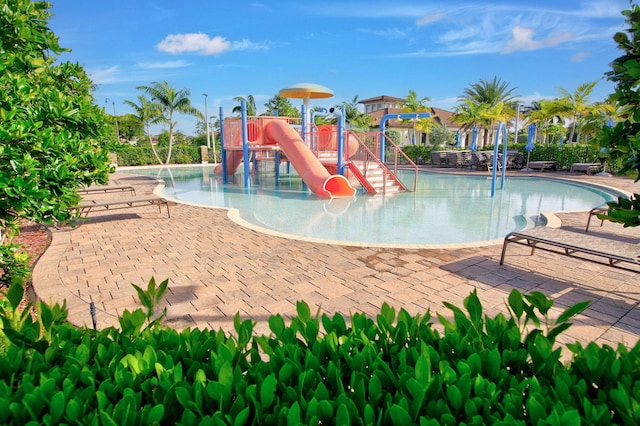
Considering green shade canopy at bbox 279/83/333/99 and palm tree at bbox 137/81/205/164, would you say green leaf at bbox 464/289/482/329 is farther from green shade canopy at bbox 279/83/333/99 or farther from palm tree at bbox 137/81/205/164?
palm tree at bbox 137/81/205/164

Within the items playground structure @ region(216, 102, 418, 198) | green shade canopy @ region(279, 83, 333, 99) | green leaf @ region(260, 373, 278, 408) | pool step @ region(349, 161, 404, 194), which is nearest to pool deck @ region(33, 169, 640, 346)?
green leaf @ region(260, 373, 278, 408)

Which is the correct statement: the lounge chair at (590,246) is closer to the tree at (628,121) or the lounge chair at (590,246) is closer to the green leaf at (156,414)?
the tree at (628,121)

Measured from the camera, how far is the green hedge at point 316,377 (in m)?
1.33

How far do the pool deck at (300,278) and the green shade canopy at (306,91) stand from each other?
39.5ft

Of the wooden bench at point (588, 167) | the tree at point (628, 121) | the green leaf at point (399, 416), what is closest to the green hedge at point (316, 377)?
the green leaf at point (399, 416)

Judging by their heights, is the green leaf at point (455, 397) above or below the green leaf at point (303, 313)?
below

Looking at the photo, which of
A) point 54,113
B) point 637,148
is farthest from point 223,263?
point 637,148

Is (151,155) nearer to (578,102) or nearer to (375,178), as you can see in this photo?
(375,178)

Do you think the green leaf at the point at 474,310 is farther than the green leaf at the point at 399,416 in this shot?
Yes

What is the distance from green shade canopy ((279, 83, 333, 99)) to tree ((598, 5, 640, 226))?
54.8ft

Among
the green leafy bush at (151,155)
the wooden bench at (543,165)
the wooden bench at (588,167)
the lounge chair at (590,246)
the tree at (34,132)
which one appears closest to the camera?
the tree at (34,132)

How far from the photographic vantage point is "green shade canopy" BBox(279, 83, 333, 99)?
17969 mm

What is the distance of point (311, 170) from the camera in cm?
1402

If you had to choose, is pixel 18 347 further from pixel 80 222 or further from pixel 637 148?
pixel 80 222
